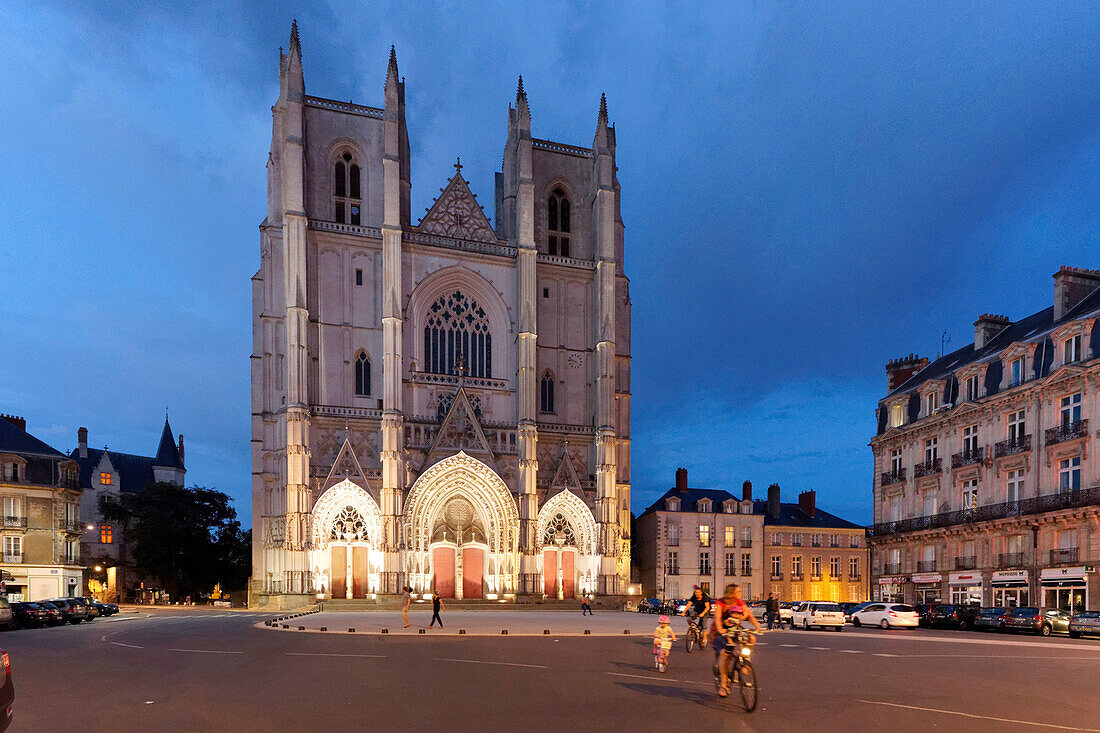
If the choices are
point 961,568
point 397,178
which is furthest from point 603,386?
point 961,568

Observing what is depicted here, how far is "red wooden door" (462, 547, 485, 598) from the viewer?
43.2m

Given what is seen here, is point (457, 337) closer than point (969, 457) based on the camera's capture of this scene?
No

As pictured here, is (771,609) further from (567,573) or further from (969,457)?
(567,573)

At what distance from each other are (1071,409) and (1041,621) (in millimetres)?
8952

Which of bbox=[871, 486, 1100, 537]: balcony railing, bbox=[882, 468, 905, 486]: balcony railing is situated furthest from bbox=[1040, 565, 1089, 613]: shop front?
bbox=[882, 468, 905, 486]: balcony railing

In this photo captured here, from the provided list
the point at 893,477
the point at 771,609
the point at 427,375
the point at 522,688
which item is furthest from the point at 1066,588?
the point at 427,375

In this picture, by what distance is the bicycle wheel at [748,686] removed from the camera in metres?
9.04

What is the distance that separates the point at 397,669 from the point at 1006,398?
1231 inches

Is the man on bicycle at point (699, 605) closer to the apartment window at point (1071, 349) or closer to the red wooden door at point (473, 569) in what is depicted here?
the apartment window at point (1071, 349)

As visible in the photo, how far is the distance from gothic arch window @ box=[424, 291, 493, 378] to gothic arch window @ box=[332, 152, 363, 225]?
22.5 feet

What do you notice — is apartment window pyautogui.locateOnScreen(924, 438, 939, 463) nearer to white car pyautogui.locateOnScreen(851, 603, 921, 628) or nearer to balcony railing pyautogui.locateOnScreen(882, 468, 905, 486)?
balcony railing pyautogui.locateOnScreen(882, 468, 905, 486)

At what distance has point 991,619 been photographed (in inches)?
1158

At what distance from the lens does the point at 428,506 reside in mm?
42469

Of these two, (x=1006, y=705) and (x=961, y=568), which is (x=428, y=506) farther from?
(x=1006, y=705)
